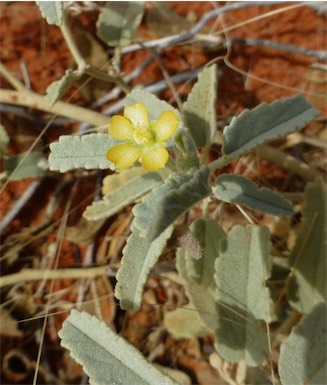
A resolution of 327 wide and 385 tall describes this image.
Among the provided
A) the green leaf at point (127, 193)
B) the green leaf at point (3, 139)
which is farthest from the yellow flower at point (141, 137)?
the green leaf at point (3, 139)

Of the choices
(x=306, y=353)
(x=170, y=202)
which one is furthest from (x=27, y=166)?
(x=306, y=353)

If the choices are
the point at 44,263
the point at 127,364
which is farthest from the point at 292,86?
Answer: the point at 127,364

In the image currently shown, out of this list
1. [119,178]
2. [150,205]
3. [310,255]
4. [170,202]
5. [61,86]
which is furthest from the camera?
[119,178]

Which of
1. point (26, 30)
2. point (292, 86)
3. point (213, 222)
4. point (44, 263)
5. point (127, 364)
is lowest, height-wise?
point (44, 263)

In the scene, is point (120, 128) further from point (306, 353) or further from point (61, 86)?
point (306, 353)

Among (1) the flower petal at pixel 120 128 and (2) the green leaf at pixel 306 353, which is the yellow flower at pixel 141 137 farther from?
(2) the green leaf at pixel 306 353

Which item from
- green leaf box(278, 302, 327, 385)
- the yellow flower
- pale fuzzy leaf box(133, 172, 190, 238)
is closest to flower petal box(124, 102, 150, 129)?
the yellow flower

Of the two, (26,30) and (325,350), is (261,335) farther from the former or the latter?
(26,30)

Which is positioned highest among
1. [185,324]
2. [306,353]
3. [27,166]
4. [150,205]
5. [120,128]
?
[120,128]
